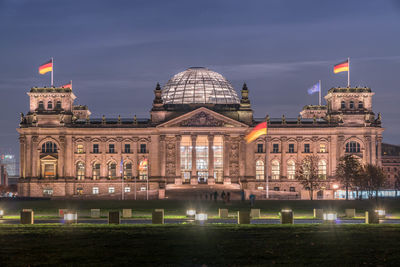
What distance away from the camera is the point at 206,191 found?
402ft

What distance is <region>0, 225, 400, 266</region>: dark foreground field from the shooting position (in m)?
32.1

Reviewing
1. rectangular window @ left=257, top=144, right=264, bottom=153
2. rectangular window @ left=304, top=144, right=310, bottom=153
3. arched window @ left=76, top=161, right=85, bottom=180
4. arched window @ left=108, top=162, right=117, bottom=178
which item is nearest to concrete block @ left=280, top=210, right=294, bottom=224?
rectangular window @ left=257, top=144, right=264, bottom=153

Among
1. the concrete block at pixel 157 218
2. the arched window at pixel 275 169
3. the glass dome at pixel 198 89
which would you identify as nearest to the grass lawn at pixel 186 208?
the concrete block at pixel 157 218

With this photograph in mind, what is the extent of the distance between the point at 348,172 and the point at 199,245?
91.6 m

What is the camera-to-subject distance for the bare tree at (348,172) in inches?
4831

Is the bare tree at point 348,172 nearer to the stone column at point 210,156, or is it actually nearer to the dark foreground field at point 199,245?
A: the stone column at point 210,156

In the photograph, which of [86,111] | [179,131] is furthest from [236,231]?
[86,111]

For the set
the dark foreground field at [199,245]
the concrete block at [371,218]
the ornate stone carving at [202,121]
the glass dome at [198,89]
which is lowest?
the dark foreground field at [199,245]

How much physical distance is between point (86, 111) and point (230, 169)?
42379 millimetres

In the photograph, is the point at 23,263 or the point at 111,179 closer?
the point at 23,263

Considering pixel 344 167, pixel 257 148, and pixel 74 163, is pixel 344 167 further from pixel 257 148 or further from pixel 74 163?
pixel 74 163

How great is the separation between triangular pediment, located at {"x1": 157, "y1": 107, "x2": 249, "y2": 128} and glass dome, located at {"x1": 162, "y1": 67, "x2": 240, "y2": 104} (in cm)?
1313

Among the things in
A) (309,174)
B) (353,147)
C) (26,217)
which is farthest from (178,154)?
(26,217)

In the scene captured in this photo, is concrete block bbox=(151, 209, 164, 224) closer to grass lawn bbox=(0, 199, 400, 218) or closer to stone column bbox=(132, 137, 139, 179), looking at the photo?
grass lawn bbox=(0, 199, 400, 218)
